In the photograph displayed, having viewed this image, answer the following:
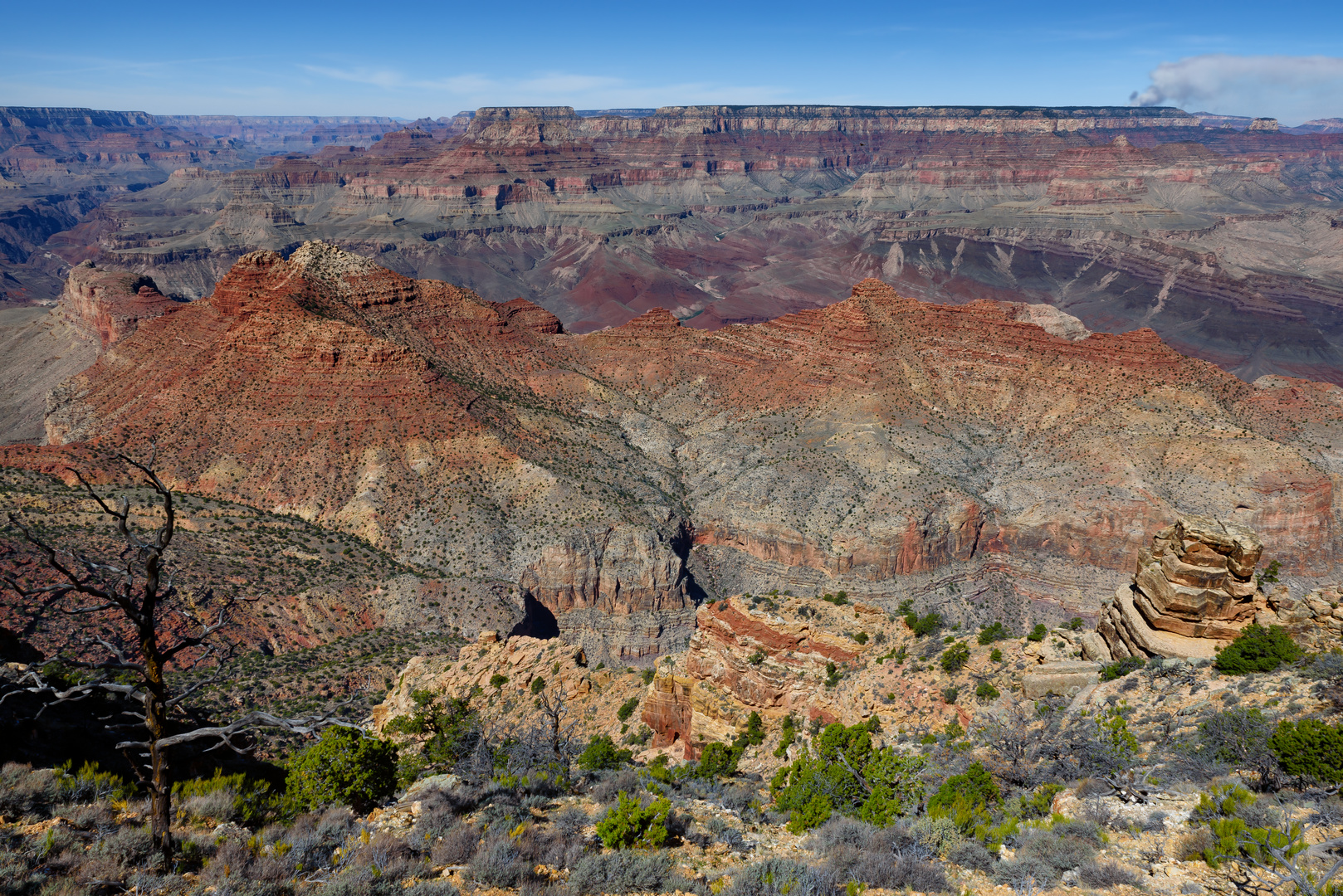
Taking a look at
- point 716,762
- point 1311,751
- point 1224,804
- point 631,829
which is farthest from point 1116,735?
point 631,829

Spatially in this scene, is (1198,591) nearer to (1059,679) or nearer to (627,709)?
(1059,679)

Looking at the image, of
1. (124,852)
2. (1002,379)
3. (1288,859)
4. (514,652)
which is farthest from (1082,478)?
(124,852)

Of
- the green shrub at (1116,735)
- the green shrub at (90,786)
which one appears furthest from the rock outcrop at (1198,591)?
the green shrub at (90,786)

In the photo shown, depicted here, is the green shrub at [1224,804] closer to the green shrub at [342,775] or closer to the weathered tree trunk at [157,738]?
the green shrub at [342,775]

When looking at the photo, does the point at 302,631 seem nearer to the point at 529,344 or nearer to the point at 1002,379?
the point at 529,344

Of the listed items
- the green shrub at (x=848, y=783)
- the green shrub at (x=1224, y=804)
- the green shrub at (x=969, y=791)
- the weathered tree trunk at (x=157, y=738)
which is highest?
the weathered tree trunk at (x=157, y=738)

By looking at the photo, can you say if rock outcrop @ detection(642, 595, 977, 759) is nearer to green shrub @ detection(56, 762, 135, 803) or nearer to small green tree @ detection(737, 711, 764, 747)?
small green tree @ detection(737, 711, 764, 747)
